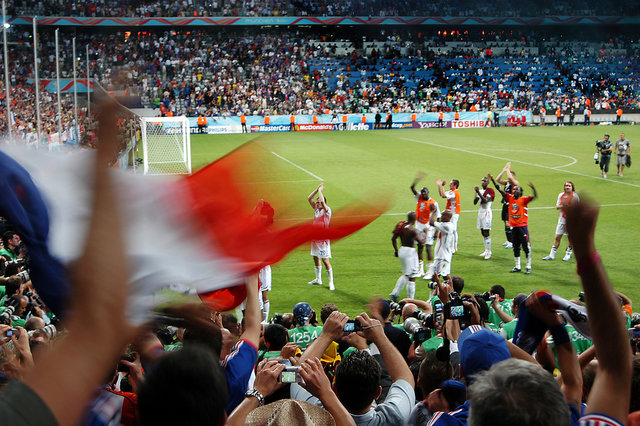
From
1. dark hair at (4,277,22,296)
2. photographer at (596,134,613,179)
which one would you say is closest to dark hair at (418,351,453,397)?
dark hair at (4,277,22,296)

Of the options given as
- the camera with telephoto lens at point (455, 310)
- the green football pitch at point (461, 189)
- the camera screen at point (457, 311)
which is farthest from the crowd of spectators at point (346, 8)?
the camera screen at point (457, 311)

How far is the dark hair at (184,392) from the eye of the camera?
1638mm

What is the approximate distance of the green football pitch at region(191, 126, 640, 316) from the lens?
523 inches

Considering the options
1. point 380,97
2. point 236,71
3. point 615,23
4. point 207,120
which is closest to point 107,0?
point 236,71

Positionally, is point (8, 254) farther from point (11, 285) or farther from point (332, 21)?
point (332, 21)

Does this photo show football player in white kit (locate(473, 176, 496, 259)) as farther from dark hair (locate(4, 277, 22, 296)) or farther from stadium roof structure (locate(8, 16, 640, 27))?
stadium roof structure (locate(8, 16, 640, 27))

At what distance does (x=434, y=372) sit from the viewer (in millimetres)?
4234

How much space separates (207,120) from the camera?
46.1 m

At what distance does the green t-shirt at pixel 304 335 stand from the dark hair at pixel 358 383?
3625mm

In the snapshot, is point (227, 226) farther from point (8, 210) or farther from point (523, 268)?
point (523, 268)

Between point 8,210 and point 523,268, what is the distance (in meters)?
14.0

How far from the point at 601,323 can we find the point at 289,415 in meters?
1.30

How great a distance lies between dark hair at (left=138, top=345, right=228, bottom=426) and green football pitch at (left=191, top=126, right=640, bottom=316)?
995 mm

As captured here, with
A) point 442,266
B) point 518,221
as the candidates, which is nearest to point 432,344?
point 442,266
